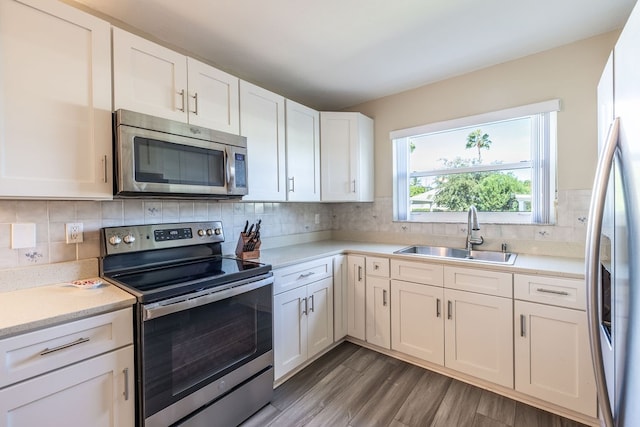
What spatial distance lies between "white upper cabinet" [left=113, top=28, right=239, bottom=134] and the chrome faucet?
1.90 meters

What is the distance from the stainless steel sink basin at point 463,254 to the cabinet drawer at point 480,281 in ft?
0.48

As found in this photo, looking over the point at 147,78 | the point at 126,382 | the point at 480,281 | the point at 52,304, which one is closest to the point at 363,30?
the point at 147,78

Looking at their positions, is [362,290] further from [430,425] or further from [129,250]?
[129,250]

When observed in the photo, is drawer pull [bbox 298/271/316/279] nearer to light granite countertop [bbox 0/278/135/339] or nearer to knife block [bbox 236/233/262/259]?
knife block [bbox 236/233/262/259]

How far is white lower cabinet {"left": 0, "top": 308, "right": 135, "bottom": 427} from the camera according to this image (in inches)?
38.6

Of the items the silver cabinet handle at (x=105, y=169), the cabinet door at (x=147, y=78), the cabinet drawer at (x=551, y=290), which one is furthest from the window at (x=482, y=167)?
the silver cabinet handle at (x=105, y=169)

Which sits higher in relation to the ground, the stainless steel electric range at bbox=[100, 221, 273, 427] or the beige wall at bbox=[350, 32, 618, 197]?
the beige wall at bbox=[350, 32, 618, 197]

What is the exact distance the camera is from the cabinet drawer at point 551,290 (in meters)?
1.60

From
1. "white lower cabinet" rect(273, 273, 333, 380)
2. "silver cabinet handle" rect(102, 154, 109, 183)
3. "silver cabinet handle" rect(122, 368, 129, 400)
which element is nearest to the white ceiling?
"silver cabinet handle" rect(102, 154, 109, 183)

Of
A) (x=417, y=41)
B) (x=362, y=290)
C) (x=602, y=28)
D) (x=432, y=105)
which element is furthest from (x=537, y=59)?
(x=362, y=290)

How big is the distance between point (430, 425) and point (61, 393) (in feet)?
5.79

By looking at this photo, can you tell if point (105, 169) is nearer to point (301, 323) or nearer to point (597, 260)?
point (301, 323)

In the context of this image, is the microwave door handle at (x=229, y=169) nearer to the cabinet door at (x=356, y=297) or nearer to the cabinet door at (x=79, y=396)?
the cabinet door at (x=79, y=396)

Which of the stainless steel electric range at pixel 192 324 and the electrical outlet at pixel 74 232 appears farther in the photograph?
the electrical outlet at pixel 74 232
